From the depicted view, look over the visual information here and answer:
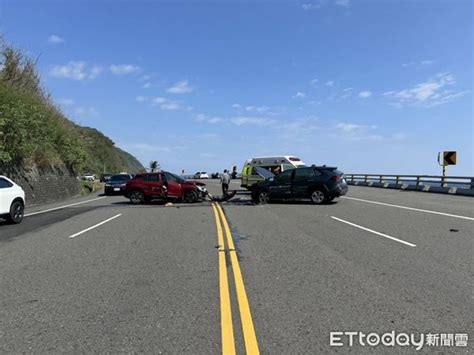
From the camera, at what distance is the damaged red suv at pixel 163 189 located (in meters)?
20.3

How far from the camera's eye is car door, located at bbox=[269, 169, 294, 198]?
1930cm

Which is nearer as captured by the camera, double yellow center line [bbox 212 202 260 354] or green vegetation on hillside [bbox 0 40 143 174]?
double yellow center line [bbox 212 202 260 354]

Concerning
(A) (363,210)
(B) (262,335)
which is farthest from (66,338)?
(A) (363,210)

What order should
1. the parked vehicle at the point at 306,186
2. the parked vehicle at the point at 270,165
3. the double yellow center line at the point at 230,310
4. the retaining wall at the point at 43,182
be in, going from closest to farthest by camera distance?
1. the double yellow center line at the point at 230,310
2. the parked vehicle at the point at 306,186
3. the retaining wall at the point at 43,182
4. the parked vehicle at the point at 270,165

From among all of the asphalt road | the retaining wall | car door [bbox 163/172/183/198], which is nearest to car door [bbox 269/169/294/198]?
car door [bbox 163/172/183/198]

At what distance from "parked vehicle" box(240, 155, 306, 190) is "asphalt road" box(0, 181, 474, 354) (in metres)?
14.7

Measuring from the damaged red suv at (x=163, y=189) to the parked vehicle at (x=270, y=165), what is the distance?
220 inches

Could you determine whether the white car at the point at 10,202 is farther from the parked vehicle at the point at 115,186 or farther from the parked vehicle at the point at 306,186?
the parked vehicle at the point at 115,186

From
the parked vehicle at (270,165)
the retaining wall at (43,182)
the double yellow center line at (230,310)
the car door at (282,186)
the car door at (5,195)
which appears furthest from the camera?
the parked vehicle at (270,165)

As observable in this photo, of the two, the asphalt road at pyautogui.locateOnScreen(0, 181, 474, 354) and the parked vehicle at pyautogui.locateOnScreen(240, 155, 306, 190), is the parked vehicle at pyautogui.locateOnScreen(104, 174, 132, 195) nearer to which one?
the parked vehicle at pyautogui.locateOnScreen(240, 155, 306, 190)

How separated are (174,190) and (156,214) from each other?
4.99m

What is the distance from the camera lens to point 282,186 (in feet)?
63.7

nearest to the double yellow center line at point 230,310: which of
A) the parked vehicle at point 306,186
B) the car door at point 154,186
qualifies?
the parked vehicle at point 306,186

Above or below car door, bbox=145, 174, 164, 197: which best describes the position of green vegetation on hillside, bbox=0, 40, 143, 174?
above
